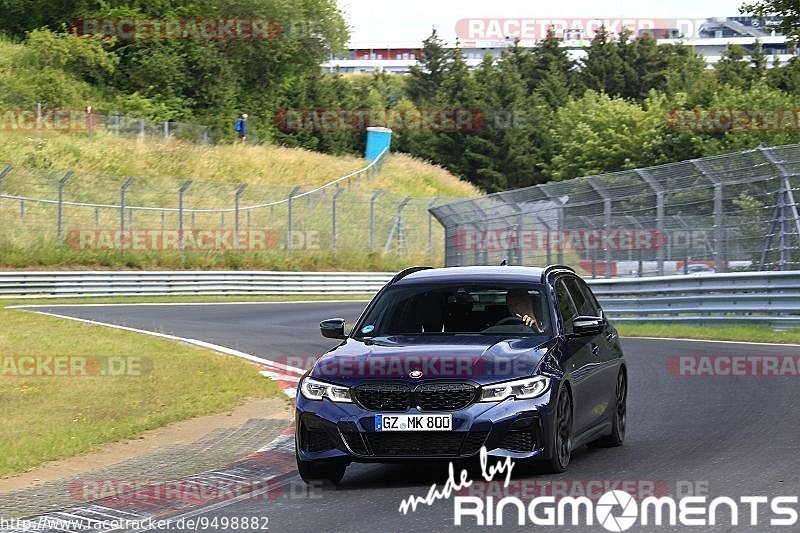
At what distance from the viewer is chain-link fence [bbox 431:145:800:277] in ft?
80.4

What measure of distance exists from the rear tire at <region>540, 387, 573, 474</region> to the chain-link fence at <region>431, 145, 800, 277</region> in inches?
602

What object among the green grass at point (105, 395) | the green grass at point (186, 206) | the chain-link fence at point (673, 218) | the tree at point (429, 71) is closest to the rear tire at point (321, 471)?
the green grass at point (105, 395)

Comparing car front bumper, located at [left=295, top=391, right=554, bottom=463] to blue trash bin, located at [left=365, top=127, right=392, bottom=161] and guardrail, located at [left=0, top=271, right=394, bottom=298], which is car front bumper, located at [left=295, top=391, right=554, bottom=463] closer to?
guardrail, located at [left=0, top=271, right=394, bottom=298]

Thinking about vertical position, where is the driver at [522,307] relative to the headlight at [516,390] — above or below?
above

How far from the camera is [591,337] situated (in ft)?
36.0

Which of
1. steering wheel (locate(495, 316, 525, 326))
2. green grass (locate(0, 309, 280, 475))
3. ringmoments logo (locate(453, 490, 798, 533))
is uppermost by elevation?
steering wheel (locate(495, 316, 525, 326))

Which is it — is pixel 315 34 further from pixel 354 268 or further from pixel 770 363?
pixel 770 363

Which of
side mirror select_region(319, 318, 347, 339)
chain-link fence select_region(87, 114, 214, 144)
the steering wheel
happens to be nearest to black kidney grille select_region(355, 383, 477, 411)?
the steering wheel

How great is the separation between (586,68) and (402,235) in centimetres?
7212

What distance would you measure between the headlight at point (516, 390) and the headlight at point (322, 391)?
0.89 m

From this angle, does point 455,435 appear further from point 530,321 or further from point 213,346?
point 213,346

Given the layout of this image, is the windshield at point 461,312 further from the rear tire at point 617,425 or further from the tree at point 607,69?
the tree at point 607,69

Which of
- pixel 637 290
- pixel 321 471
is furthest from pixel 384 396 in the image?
pixel 637 290

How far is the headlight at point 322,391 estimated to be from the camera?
921cm
